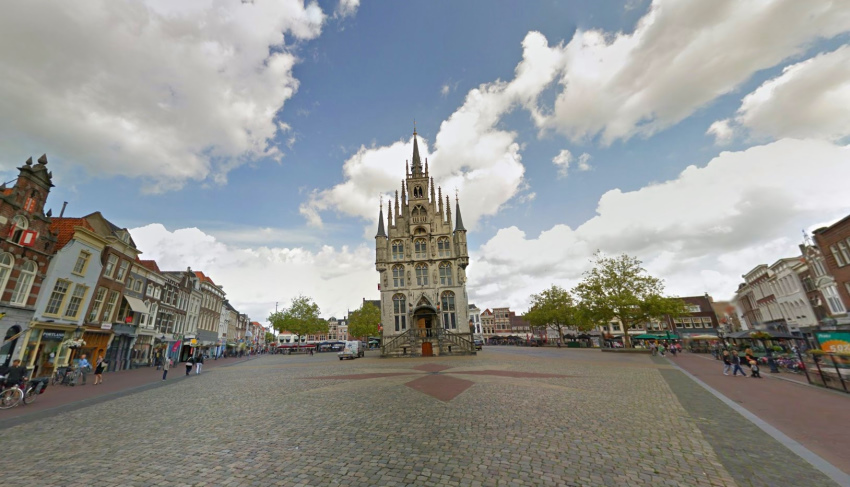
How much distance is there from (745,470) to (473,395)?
7581mm

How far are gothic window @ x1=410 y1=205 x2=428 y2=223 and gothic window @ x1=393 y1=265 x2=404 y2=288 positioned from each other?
7.43m

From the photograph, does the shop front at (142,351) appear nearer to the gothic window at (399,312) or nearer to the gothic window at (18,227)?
the gothic window at (18,227)

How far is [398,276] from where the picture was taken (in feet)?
150

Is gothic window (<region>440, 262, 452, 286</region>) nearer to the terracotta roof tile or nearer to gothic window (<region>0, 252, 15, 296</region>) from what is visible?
the terracotta roof tile

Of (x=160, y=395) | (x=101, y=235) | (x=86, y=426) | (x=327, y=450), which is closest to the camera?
(x=327, y=450)

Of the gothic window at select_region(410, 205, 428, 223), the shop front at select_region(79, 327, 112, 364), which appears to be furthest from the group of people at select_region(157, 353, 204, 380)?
the gothic window at select_region(410, 205, 428, 223)

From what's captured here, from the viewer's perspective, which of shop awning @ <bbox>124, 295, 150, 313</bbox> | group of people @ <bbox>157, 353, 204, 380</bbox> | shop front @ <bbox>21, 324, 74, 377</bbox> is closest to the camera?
shop front @ <bbox>21, 324, 74, 377</bbox>

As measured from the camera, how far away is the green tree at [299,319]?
2778 inches

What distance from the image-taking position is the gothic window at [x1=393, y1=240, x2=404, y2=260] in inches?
1826

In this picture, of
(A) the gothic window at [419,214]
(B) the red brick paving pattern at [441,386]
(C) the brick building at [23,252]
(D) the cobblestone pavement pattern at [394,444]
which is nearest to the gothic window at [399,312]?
(A) the gothic window at [419,214]

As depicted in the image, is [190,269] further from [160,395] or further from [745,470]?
[745,470]

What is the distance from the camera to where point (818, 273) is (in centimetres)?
3169

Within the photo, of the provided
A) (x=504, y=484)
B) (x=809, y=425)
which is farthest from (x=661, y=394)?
(x=504, y=484)

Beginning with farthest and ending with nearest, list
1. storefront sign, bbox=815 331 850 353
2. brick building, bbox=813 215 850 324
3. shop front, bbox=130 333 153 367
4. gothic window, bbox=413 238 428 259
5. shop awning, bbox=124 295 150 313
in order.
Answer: gothic window, bbox=413 238 428 259, shop front, bbox=130 333 153 367, shop awning, bbox=124 295 150 313, brick building, bbox=813 215 850 324, storefront sign, bbox=815 331 850 353
